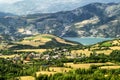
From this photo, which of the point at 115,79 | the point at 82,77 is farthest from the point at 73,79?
the point at 115,79

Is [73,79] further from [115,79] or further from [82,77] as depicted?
[115,79]

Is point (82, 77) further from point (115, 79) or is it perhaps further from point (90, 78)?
point (115, 79)

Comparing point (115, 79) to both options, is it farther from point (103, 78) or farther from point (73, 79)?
point (73, 79)

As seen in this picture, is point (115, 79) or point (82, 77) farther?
point (82, 77)

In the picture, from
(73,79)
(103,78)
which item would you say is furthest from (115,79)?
(73,79)
